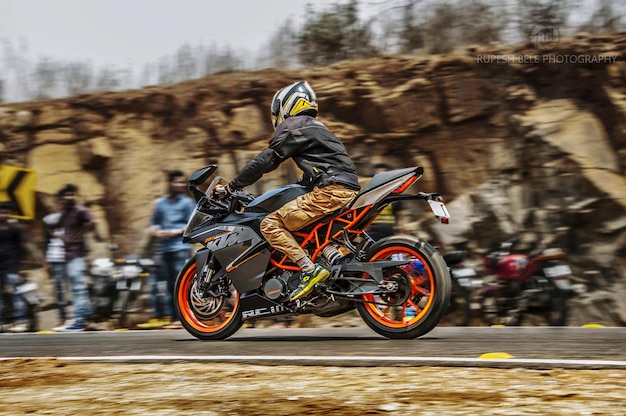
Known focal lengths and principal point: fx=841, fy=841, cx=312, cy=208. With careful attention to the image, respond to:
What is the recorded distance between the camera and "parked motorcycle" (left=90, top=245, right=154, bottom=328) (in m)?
13.5

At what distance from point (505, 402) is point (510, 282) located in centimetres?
839

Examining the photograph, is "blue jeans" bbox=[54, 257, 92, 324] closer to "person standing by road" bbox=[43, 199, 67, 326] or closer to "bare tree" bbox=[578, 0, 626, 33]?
"person standing by road" bbox=[43, 199, 67, 326]

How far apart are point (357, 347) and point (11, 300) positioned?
27.4 ft

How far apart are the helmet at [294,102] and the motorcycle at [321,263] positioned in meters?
0.67

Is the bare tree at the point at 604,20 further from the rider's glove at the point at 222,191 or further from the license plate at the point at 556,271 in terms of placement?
the rider's glove at the point at 222,191

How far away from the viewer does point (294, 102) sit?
751 cm

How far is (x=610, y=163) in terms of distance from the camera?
15.6 metres

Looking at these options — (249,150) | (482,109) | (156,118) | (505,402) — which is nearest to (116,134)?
(156,118)

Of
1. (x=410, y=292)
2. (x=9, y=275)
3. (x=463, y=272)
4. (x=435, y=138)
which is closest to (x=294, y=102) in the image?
(x=410, y=292)

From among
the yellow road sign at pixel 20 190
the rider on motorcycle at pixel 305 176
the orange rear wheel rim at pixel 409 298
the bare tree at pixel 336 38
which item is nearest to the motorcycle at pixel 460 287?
the orange rear wheel rim at pixel 409 298

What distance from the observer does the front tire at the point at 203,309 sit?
786cm

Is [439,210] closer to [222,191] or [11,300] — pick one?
[222,191]

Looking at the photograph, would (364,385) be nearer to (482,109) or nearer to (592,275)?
(592,275)

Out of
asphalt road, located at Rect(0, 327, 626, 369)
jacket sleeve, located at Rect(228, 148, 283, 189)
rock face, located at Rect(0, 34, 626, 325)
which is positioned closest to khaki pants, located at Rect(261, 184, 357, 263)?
jacket sleeve, located at Rect(228, 148, 283, 189)
